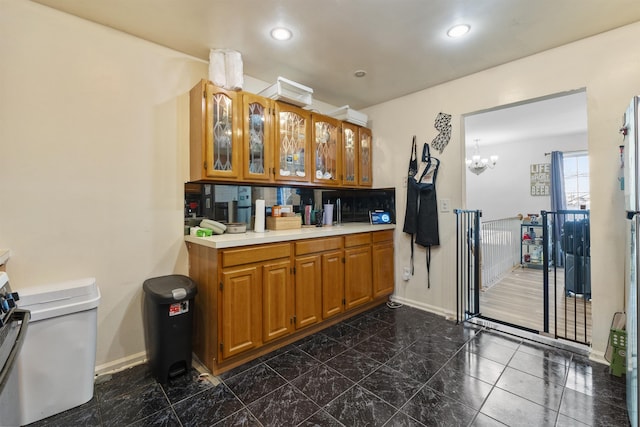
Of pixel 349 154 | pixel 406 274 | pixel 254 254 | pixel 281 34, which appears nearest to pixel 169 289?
pixel 254 254

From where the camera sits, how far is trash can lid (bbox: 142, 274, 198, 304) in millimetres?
1925

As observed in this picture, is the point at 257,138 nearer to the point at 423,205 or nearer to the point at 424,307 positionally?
the point at 423,205

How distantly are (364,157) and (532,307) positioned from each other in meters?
2.68

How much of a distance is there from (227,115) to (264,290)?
58.2 inches

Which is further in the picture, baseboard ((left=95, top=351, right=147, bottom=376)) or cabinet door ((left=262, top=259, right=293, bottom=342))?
cabinet door ((left=262, top=259, right=293, bottom=342))

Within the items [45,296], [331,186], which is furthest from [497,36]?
[45,296]

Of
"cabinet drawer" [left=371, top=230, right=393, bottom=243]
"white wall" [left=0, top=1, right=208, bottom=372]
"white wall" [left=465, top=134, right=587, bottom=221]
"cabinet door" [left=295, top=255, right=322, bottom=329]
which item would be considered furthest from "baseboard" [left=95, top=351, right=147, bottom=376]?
"white wall" [left=465, top=134, right=587, bottom=221]

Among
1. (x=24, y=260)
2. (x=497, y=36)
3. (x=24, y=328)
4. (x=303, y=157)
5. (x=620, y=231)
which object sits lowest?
(x=24, y=328)

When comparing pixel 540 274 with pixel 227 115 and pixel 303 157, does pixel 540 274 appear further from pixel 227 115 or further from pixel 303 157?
pixel 227 115

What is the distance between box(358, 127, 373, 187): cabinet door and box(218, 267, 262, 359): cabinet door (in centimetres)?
199

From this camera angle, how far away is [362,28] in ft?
6.99

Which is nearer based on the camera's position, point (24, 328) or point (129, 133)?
point (24, 328)

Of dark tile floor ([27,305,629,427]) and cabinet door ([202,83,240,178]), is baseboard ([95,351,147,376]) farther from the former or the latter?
cabinet door ([202,83,240,178])

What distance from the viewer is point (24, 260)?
1837 mm
